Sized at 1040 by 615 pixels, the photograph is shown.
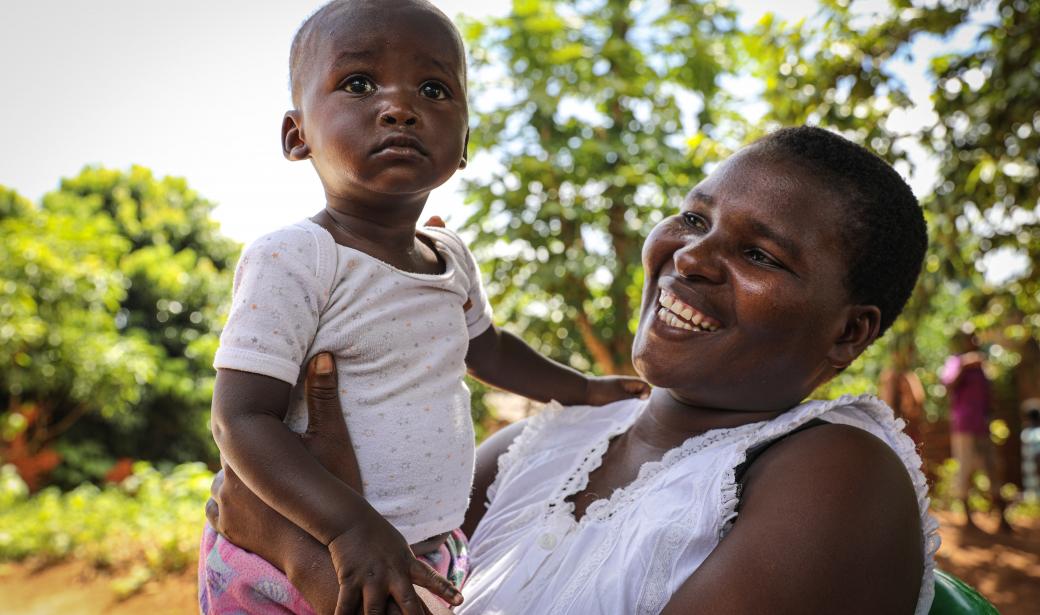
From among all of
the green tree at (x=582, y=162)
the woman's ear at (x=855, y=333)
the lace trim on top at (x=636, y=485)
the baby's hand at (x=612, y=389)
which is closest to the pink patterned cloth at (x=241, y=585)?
the lace trim on top at (x=636, y=485)

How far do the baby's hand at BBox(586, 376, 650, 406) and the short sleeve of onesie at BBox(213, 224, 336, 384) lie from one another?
36.4 inches

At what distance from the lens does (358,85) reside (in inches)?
58.3

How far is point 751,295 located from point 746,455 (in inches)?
11.6

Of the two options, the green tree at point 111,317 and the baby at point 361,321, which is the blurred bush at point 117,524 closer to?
the green tree at point 111,317

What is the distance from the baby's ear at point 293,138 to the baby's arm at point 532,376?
0.60m

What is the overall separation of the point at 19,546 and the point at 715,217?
840cm

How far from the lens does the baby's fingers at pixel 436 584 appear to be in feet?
3.81

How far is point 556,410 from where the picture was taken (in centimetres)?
208

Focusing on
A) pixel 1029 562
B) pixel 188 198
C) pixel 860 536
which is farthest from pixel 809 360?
pixel 188 198

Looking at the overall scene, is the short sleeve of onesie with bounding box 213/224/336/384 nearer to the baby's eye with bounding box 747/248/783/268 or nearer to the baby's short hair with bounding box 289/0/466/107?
the baby's short hair with bounding box 289/0/466/107

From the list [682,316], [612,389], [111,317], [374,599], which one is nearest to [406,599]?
[374,599]

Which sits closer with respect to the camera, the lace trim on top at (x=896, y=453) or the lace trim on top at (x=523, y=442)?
the lace trim on top at (x=896, y=453)

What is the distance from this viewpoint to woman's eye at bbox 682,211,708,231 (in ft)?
5.49

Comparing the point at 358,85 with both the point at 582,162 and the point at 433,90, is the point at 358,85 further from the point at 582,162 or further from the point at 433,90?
the point at 582,162
